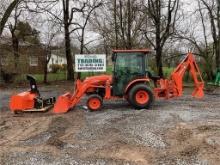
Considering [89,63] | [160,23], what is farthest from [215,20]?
[89,63]

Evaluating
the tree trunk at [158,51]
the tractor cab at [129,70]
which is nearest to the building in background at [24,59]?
the tree trunk at [158,51]

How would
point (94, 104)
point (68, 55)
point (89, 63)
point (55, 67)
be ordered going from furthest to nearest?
point (55, 67)
point (68, 55)
point (89, 63)
point (94, 104)

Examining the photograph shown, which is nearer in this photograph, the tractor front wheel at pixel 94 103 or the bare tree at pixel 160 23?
the tractor front wheel at pixel 94 103

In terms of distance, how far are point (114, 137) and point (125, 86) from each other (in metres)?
4.65

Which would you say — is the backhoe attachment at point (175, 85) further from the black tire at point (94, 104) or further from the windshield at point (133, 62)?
the black tire at point (94, 104)

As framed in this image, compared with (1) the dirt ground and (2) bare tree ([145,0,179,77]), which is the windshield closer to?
(1) the dirt ground

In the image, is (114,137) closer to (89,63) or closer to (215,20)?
(89,63)

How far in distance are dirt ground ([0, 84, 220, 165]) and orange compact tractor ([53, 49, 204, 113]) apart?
0.41m

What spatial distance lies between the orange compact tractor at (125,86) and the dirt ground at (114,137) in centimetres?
41

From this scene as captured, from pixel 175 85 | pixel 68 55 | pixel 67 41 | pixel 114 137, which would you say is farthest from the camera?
pixel 68 55

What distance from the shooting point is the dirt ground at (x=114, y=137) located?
25.7ft

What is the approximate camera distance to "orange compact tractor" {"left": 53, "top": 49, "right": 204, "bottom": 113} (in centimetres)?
1364

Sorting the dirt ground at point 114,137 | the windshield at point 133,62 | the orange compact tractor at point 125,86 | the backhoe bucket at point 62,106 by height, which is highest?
the windshield at point 133,62

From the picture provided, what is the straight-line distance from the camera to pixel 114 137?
9414 millimetres
